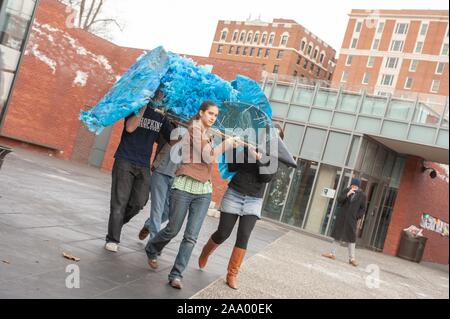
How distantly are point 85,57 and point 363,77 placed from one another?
4577 centimetres

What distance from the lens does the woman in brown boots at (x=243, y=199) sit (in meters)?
5.90

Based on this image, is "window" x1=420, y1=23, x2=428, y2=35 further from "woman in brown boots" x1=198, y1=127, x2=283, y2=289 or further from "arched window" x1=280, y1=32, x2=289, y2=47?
"woman in brown boots" x1=198, y1=127, x2=283, y2=289

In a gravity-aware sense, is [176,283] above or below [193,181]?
below

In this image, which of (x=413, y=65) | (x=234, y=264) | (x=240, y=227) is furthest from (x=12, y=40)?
(x=413, y=65)

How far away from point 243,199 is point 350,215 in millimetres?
7089

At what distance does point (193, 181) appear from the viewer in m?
5.29

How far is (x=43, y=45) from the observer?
76.0 feet

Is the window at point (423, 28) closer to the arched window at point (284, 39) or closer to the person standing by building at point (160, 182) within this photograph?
the arched window at point (284, 39)

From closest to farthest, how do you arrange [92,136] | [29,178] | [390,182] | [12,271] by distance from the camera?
1. [12,271]
2. [29,178]
3. [390,182]
4. [92,136]

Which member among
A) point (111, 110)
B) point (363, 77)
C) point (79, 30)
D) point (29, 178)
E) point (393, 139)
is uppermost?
A: point (363, 77)

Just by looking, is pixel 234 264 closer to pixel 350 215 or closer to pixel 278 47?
Result: pixel 350 215

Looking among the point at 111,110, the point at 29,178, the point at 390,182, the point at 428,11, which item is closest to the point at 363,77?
the point at 428,11
